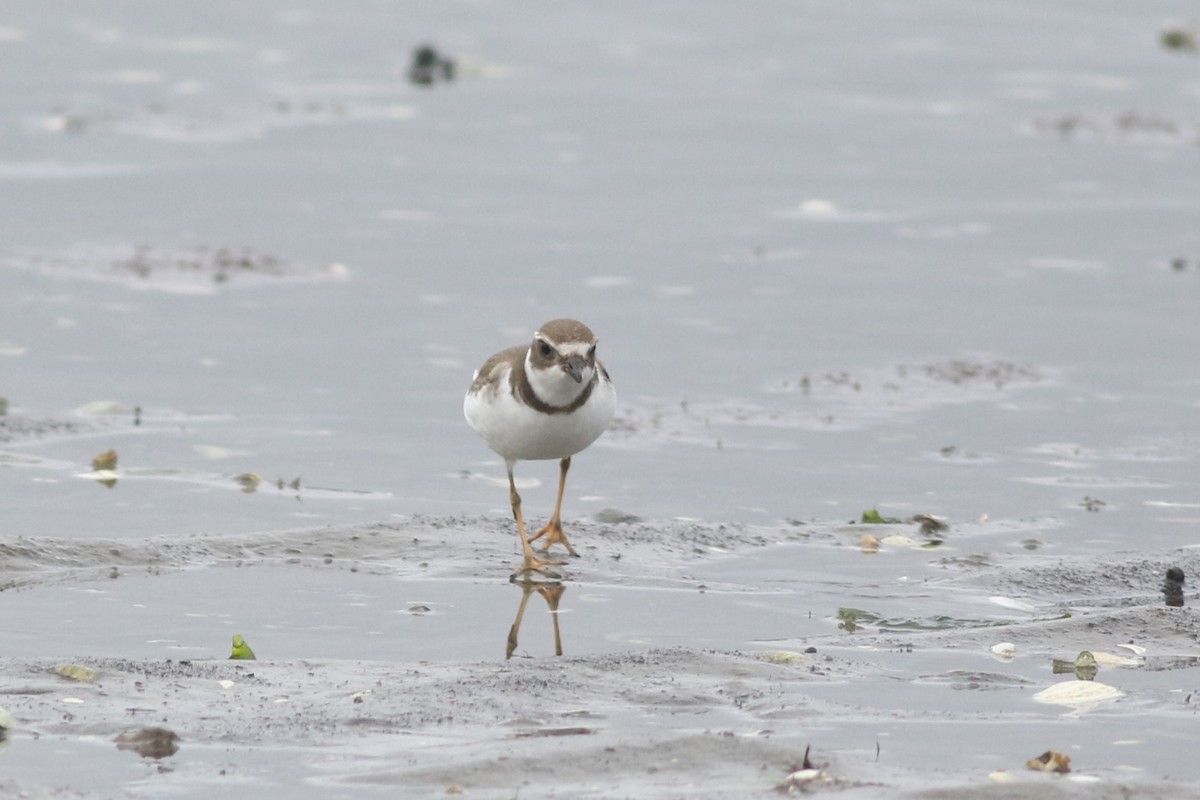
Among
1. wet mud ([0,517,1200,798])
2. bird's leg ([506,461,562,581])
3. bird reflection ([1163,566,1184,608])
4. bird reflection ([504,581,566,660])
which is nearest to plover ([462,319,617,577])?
bird's leg ([506,461,562,581])

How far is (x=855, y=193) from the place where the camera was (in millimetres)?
16109

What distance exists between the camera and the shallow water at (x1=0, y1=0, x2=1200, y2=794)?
311 inches

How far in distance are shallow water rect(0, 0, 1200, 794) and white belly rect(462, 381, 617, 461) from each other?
517 millimetres

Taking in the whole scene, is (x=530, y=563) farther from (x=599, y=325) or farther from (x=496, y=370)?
(x=599, y=325)

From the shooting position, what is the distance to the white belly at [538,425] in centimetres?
809

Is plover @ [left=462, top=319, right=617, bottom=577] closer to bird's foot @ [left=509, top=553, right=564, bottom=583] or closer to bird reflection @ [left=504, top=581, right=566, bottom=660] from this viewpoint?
bird's foot @ [left=509, top=553, right=564, bottom=583]

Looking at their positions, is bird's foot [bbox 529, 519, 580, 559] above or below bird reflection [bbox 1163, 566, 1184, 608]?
above

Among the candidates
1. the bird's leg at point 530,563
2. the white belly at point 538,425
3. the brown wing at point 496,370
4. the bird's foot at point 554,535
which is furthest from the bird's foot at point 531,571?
the brown wing at point 496,370

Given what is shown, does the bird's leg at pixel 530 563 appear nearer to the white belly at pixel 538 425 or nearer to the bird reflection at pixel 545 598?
the bird reflection at pixel 545 598

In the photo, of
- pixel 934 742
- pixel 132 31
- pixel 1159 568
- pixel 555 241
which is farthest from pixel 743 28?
pixel 934 742

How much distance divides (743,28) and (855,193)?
331 inches

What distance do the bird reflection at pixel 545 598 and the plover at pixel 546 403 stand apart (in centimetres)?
14

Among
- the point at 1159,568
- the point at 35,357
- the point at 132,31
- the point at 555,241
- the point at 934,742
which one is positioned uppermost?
the point at 132,31

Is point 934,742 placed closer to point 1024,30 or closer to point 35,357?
point 35,357
